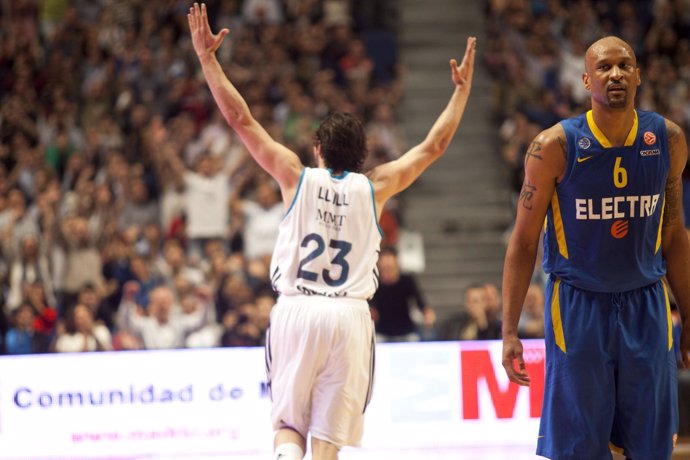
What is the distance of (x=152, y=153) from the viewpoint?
12672 millimetres

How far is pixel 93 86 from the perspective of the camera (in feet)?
44.9

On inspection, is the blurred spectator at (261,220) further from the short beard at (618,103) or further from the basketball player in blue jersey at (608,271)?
the short beard at (618,103)

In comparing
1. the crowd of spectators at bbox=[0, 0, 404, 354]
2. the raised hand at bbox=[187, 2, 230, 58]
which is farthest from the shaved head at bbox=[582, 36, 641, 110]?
the crowd of spectators at bbox=[0, 0, 404, 354]

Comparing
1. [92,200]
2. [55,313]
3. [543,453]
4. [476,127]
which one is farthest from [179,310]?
[543,453]

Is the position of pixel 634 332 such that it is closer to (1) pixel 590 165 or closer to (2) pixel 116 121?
(1) pixel 590 165

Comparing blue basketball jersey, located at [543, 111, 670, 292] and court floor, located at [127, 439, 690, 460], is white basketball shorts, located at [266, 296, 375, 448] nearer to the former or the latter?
blue basketball jersey, located at [543, 111, 670, 292]

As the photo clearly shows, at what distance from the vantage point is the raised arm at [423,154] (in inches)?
220

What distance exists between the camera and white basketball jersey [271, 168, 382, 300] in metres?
5.21

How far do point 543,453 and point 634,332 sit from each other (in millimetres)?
641

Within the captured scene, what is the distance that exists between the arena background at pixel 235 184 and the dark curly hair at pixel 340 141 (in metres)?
3.00

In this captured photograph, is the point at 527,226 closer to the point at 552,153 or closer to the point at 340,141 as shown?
the point at 552,153

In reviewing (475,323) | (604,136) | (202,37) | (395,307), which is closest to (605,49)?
(604,136)

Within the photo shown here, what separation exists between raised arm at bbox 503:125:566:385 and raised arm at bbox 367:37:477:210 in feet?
3.55

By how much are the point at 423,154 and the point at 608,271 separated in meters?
1.62
